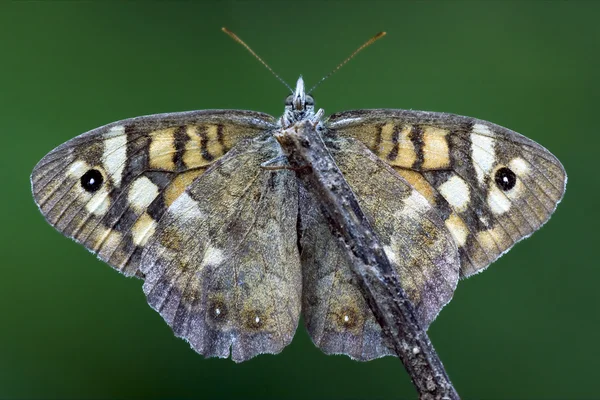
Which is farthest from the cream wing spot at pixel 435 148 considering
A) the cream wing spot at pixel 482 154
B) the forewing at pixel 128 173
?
the forewing at pixel 128 173

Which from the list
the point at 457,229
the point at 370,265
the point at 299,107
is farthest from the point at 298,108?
the point at 370,265

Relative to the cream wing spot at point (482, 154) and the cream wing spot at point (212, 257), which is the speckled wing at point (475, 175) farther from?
the cream wing spot at point (212, 257)

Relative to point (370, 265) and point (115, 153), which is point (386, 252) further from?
point (115, 153)

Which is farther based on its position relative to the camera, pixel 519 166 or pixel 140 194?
pixel 140 194

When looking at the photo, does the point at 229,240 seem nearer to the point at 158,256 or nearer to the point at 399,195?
the point at 158,256

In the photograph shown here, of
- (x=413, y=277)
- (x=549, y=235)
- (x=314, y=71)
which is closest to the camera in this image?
(x=413, y=277)

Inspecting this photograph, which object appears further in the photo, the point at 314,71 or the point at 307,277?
the point at 314,71

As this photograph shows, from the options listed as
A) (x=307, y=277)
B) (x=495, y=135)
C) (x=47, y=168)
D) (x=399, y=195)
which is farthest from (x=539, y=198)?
(x=47, y=168)
